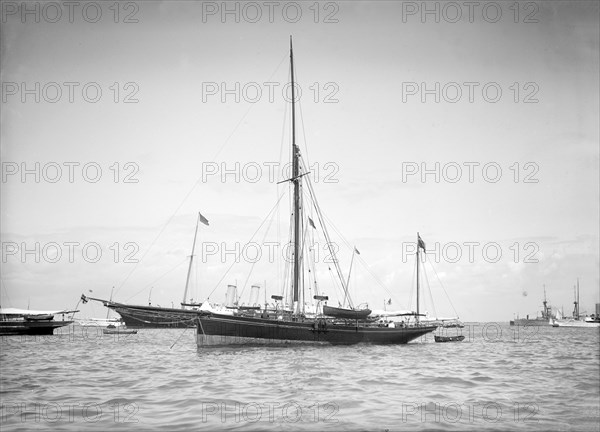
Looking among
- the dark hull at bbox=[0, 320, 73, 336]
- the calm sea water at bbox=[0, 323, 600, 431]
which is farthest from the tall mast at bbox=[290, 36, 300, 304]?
the dark hull at bbox=[0, 320, 73, 336]

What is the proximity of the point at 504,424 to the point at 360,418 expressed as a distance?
346cm

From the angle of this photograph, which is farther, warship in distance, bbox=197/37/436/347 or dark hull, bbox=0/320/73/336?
dark hull, bbox=0/320/73/336

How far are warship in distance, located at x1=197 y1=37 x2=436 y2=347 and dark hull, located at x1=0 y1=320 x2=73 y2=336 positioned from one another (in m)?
38.4

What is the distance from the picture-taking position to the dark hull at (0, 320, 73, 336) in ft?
218

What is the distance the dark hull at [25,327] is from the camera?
66.6m

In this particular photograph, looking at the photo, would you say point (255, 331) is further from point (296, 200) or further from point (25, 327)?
point (25, 327)

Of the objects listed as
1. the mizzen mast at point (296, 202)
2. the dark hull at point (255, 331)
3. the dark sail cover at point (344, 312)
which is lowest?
the dark hull at point (255, 331)

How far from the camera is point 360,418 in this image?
44.3 ft

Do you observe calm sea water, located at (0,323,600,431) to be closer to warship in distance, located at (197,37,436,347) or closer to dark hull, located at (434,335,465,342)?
warship in distance, located at (197,37,436,347)

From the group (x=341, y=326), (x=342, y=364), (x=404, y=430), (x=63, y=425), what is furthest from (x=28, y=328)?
(x=404, y=430)

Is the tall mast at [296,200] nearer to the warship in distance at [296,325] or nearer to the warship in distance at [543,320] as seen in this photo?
the warship in distance at [296,325]

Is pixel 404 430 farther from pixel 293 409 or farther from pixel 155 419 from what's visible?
pixel 155 419

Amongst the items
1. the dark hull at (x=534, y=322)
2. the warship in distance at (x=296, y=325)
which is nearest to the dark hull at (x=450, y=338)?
the warship in distance at (x=296, y=325)

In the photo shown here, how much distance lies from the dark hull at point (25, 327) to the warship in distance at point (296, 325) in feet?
126
